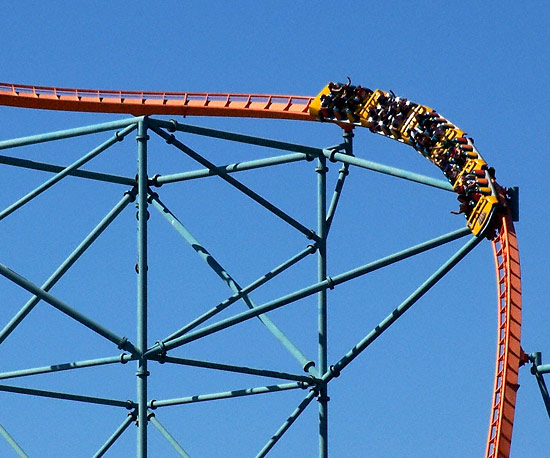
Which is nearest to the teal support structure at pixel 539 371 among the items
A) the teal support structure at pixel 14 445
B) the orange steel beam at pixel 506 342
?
the orange steel beam at pixel 506 342

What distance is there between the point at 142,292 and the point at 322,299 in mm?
4004

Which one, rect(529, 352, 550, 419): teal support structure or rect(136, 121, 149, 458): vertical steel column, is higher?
rect(136, 121, 149, 458): vertical steel column

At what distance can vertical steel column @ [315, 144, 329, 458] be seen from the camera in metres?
39.8

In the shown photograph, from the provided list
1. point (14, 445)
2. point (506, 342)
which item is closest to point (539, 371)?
point (506, 342)

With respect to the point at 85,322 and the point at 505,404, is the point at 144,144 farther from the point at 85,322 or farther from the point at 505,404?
the point at 505,404

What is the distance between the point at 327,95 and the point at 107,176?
411 centimetres

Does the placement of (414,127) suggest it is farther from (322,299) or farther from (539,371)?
(539,371)

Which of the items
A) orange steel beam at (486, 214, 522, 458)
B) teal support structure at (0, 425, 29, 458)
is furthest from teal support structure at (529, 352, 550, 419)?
teal support structure at (0, 425, 29, 458)

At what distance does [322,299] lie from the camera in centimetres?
4034

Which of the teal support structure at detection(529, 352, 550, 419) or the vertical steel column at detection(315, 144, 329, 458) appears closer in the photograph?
the teal support structure at detection(529, 352, 550, 419)

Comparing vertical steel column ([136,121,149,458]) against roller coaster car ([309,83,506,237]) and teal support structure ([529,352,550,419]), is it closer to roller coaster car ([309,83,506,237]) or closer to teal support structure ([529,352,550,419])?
roller coaster car ([309,83,506,237])

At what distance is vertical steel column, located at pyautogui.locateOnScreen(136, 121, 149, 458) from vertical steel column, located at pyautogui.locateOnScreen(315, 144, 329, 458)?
3281 millimetres

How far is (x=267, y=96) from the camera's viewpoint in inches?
1619

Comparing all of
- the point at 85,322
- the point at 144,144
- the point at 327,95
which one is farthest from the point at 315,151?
the point at 85,322
